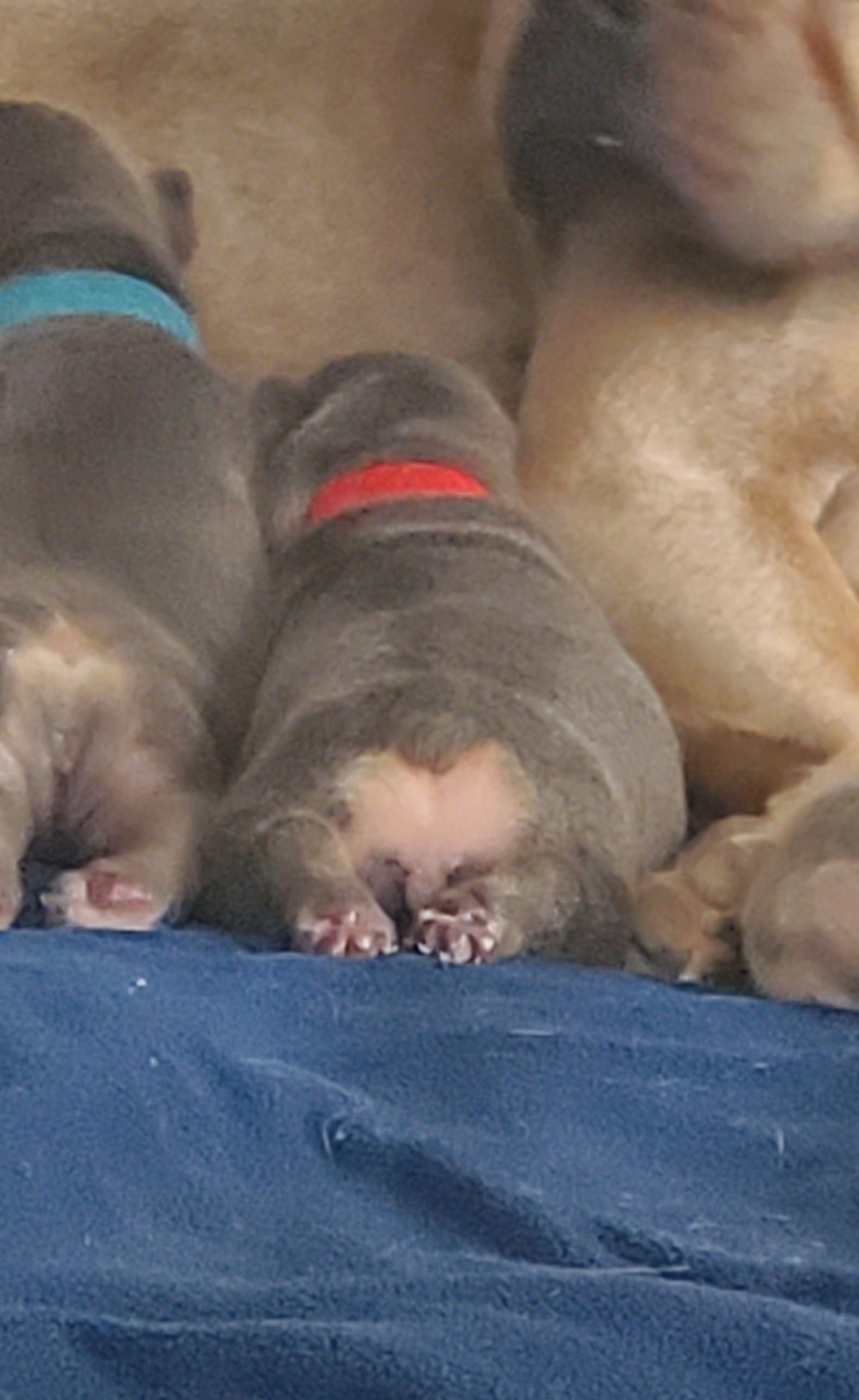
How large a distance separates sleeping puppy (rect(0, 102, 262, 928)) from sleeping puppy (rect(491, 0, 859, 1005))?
270mm

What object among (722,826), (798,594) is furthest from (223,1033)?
(798,594)

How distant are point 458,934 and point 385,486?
0.47m

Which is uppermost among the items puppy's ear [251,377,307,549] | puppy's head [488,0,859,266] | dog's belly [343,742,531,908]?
puppy's head [488,0,859,266]

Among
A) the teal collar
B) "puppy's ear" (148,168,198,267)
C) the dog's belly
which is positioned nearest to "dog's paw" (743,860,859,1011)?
the dog's belly

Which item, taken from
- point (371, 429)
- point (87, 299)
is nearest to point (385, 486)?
point (371, 429)

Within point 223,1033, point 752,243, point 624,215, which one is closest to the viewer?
point 223,1033

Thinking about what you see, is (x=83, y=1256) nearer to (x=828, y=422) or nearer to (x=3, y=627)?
(x=3, y=627)

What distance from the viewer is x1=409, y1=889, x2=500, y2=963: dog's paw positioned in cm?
118

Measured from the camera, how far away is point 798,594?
161 centimetres

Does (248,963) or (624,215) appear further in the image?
(624,215)

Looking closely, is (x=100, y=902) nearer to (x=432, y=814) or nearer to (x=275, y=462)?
(x=432, y=814)

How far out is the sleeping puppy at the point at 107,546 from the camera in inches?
52.4

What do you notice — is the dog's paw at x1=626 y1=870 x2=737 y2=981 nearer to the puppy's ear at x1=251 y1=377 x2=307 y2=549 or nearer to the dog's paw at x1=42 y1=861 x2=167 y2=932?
the dog's paw at x1=42 y1=861 x2=167 y2=932

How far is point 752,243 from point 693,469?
0.17m
